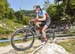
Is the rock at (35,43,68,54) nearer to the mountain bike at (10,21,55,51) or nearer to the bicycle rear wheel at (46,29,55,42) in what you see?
the mountain bike at (10,21,55,51)

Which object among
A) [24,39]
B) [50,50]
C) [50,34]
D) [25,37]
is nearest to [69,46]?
[50,34]

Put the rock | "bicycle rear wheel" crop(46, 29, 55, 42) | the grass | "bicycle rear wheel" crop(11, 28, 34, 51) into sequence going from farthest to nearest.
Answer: the grass < "bicycle rear wheel" crop(46, 29, 55, 42) < "bicycle rear wheel" crop(11, 28, 34, 51) < the rock

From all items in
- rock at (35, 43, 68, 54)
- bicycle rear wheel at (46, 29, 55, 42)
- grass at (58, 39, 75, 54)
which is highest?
bicycle rear wheel at (46, 29, 55, 42)

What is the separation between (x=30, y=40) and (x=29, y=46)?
9.1 inches

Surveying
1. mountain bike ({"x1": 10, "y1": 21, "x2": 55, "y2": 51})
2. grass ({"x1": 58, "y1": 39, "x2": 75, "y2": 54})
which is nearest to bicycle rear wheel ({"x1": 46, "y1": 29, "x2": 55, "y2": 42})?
grass ({"x1": 58, "y1": 39, "x2": 75, "y2": 54})

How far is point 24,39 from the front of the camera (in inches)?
383

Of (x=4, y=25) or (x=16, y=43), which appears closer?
(x=16, y=43)

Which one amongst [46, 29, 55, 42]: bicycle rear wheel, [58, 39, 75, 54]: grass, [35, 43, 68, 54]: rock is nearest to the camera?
[35, 43, 68, 54]: rock

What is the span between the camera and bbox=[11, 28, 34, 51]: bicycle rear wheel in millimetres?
9070

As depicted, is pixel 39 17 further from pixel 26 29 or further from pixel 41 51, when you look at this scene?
pixel 41 51

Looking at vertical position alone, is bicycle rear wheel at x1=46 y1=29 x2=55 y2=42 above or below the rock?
above

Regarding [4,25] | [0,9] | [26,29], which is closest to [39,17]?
[26,29]

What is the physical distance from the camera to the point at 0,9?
24984mm

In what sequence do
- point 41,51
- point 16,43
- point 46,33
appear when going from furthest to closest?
1. point 46,33
2. point 16,43
3. point 41,51
